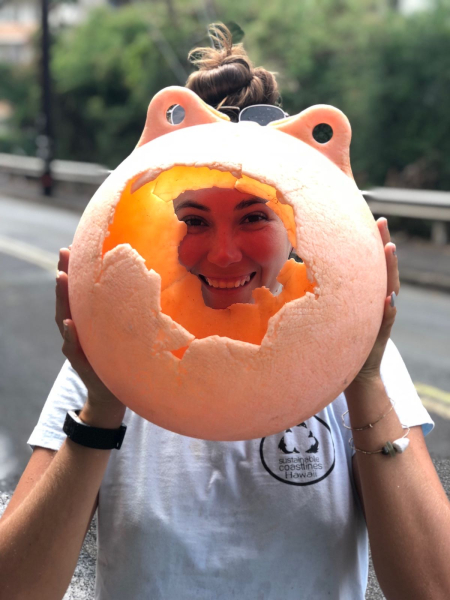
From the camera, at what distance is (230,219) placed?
150 cm

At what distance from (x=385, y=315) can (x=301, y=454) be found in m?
0.49

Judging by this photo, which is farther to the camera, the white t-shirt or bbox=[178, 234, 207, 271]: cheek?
the white t-shirt

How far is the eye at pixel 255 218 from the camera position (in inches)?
59.4

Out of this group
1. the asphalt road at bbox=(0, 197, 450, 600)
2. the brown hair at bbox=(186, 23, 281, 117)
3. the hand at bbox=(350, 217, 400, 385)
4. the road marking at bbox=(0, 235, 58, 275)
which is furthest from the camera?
the road marking at bbox=(0, 235, 58, 275)

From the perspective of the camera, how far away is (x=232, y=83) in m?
1.94

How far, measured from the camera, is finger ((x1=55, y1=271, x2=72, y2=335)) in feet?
4.86

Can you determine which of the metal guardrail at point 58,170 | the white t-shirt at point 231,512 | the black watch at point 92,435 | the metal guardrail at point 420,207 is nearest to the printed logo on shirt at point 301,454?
the white t-shirt at point 231,512

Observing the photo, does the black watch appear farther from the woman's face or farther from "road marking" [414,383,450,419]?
"road marking" [414,383,450,419]

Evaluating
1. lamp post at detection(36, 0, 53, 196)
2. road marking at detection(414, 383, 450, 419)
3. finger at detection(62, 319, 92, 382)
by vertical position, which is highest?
lamp post at detection(36, 0, 53, 196)

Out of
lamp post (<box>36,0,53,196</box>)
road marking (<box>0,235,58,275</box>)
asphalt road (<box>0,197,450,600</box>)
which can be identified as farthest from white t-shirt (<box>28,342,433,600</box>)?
lamp post (<box>36,0,53,196</box>)

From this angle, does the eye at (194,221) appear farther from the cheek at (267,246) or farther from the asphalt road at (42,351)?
the asphalt road at (42,351)

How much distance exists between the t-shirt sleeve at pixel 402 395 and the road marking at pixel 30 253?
8.17 metres

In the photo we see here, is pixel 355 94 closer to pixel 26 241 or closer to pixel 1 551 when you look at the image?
pixel 26 241

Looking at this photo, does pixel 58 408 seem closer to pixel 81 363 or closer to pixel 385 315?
pixel 81 363
